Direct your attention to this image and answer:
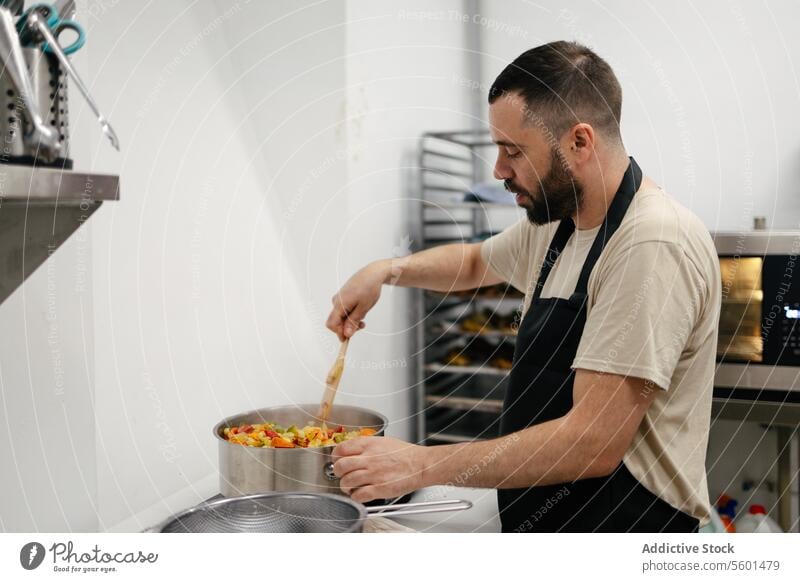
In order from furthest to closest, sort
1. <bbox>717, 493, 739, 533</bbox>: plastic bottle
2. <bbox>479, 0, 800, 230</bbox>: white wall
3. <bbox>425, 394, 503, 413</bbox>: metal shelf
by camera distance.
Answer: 1. <bbox>425, 394, 503, 413</bbox>: metal shelf
2. <bbox>717, 493, 739, 533</bbox>: plastic bottle
3. <bbox>479, 0, 800, 230</bbox>: white wall

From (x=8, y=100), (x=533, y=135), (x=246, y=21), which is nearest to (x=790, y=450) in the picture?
(x=533, y=135)

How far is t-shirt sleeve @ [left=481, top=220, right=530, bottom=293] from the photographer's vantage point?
2.89ft

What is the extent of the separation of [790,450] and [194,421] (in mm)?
956

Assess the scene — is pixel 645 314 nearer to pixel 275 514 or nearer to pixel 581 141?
pixel 581 141

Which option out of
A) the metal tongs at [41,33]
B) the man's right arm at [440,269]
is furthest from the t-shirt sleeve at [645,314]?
the metal tongs at [41,33]

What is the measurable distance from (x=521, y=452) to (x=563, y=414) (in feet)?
0.31

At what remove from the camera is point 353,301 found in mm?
860

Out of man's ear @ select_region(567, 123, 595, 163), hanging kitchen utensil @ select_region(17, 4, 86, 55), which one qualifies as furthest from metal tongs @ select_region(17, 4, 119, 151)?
man's ear @ select_region(567, 123, 595, 163)

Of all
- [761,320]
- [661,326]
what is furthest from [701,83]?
[661,326]

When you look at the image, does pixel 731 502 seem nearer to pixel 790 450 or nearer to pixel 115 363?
pixel 790 450

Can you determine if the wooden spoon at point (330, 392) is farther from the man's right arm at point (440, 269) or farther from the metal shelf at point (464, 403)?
the metal shelf at point (464, 403)

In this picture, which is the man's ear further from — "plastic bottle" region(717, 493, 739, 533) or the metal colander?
"plastic bottle" region(717, 493, 739, 533)

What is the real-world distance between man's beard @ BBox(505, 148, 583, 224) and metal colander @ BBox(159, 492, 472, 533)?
29 centimetres

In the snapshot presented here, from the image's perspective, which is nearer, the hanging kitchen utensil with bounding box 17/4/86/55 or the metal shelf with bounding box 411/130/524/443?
the hanging kitchen utensil with bounding box 17/4/86/55
